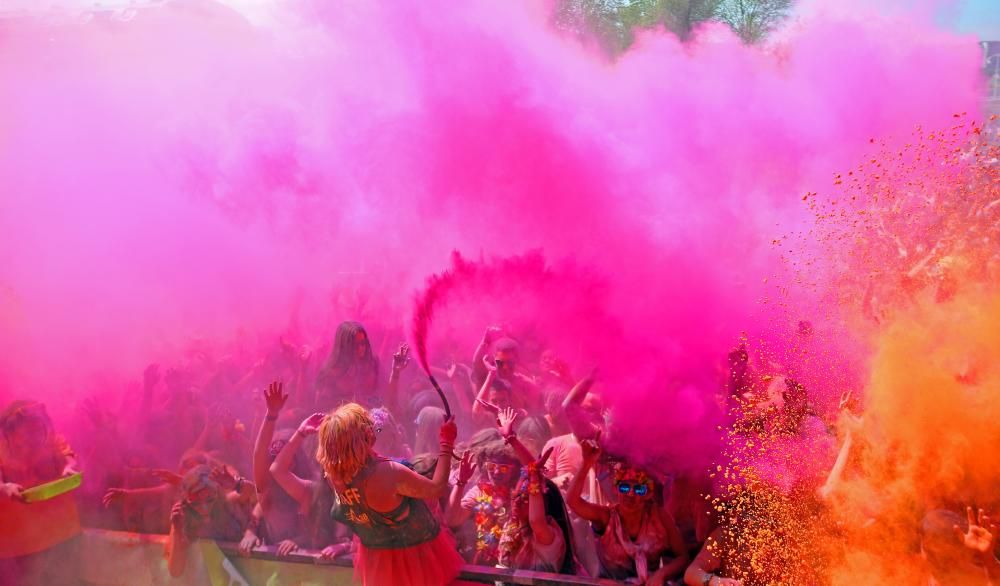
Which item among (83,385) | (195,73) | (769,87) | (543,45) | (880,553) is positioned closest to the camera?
(880,553)

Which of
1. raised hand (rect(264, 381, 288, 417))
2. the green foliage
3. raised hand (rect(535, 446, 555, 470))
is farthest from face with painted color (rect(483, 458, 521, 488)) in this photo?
the green foliage

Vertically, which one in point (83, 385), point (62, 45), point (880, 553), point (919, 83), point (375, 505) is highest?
point (62, 45)

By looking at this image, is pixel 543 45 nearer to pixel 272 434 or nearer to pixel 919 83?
pixel 919 83

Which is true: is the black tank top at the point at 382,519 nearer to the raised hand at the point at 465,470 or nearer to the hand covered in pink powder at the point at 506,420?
the raised hand at the point at 465,470

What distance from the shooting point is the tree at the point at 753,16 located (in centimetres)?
452

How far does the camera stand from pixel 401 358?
16.8 ft

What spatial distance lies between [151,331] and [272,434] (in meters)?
1.38

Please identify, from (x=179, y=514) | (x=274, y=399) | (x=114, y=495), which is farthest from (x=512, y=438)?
(x=114, y=495)

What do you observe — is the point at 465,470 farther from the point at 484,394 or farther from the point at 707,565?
the point at 707,565

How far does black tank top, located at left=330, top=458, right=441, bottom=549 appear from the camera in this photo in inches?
162

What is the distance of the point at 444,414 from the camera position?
5027 mm

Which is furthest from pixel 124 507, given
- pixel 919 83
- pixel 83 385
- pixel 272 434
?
Result: pixel 919 83

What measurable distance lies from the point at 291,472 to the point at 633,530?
1.95 meters

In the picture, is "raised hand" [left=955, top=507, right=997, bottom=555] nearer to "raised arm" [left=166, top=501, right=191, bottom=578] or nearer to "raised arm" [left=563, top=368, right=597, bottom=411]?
"raised arm" [left=563, top=368, right=597, bottom=411]
